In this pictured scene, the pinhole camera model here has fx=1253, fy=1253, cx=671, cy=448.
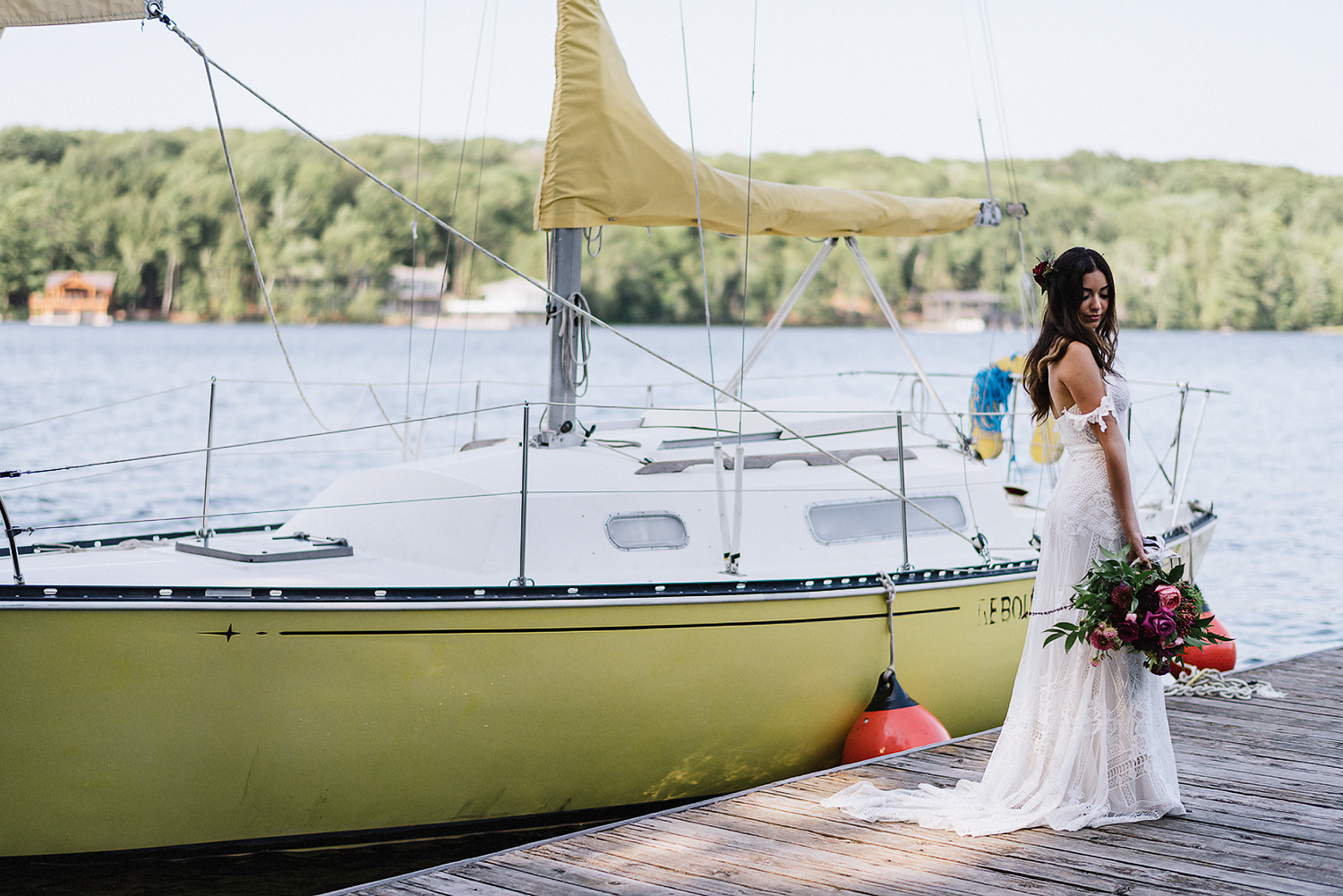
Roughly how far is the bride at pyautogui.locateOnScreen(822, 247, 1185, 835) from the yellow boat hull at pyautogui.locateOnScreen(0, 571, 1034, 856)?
156cm

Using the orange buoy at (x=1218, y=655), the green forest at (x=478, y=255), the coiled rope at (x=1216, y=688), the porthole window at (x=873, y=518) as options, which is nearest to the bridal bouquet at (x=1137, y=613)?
the porthole window at (x=873, y=518)

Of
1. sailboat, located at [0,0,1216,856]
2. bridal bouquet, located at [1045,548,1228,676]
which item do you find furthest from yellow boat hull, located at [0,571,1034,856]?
bridal bouquet, located at [1045,548,1228,676]

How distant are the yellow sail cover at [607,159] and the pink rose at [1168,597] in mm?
3259

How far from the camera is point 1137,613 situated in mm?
4336

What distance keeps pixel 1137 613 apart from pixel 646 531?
2.74m

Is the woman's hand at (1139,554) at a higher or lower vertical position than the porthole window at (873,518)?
higher

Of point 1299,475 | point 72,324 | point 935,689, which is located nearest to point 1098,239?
point 1299,475

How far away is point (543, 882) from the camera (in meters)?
4.27

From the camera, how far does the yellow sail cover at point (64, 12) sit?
14.4ft

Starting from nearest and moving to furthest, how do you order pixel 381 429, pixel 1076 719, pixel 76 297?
pixel 1076 719 → pixel 381 429 → pixel 76 297

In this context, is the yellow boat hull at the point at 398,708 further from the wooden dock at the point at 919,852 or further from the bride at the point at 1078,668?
the bride at the point at 1078,668

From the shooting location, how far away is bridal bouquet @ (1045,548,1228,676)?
4305 millimetres

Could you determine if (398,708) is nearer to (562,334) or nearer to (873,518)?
(562,334)

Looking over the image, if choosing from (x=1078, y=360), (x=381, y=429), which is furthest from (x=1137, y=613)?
(x=381, y=429)
